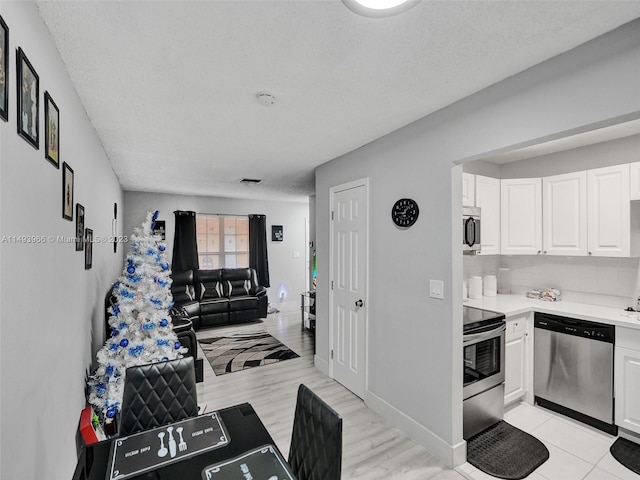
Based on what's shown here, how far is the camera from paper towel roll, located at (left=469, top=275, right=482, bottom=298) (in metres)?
3.45

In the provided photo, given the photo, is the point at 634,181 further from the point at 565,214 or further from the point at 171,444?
the point at 171,444

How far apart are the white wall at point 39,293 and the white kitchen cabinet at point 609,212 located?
12.9 feet

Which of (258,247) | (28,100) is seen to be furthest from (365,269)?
(258,247)

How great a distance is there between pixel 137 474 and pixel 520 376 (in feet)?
10.3

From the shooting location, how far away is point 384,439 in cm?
248

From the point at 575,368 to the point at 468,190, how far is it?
1.78 meters

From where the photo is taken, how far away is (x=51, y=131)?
1405 mm

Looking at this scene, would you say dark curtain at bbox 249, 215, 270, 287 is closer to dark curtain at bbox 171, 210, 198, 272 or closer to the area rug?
dark curtain at bbox 171, 210, 198, 272

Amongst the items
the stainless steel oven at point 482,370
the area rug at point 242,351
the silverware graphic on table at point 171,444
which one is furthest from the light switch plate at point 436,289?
the area rug at point 242,351

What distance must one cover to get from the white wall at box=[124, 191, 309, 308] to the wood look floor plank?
2741mm

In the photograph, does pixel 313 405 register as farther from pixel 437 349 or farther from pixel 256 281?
pixel 256 281

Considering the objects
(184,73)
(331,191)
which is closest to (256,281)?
(331,191)

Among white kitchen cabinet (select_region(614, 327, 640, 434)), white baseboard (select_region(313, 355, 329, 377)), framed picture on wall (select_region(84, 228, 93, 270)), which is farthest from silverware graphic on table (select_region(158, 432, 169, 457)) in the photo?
white kitchen cabinet (select_region(614, 327, 640, 434))

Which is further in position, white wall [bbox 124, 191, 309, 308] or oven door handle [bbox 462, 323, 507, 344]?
white wall [bbox 124, 191, 309, 308]
